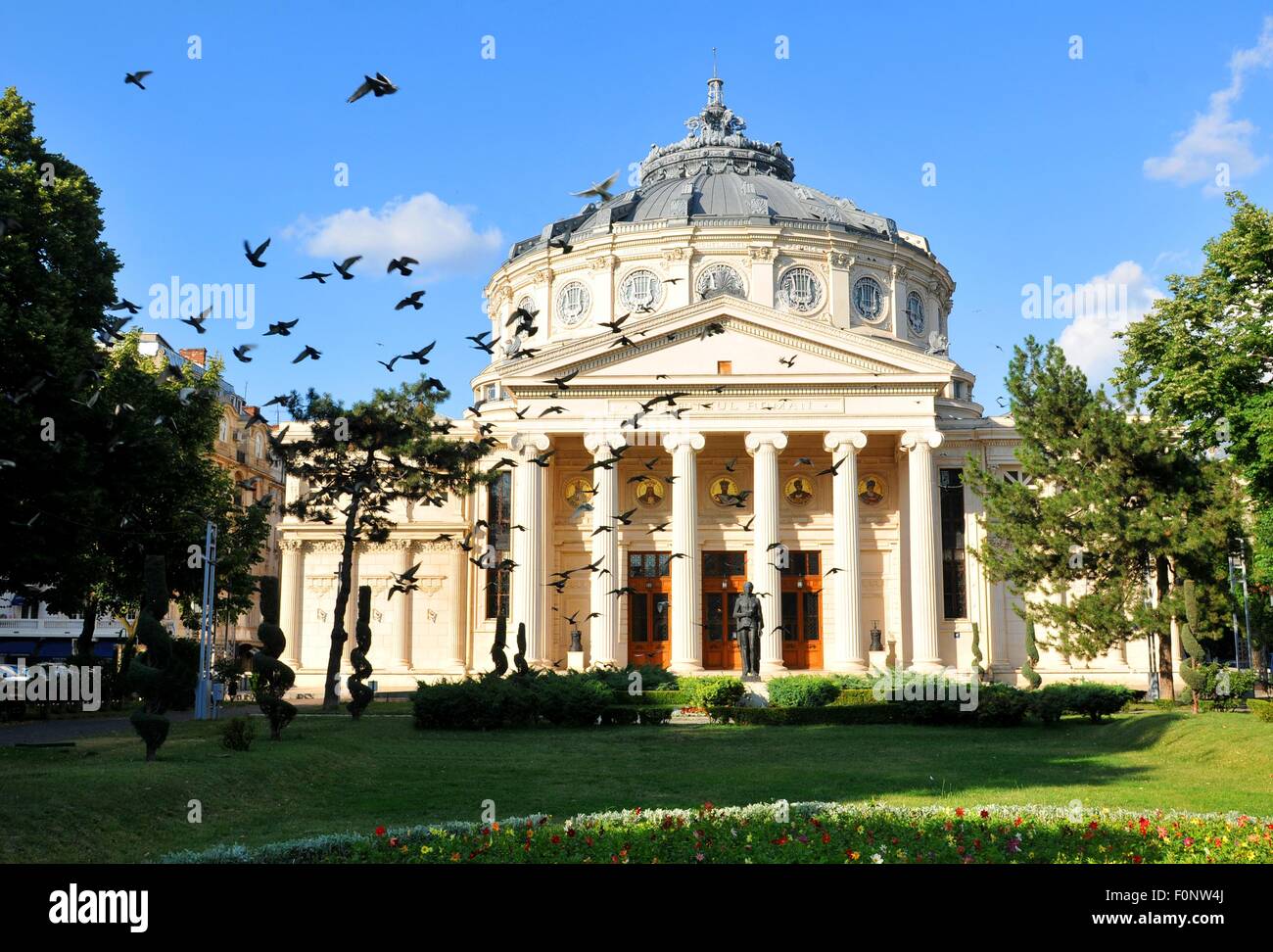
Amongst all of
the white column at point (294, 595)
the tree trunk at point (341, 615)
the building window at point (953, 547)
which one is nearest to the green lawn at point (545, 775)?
the tree trunk at point (341, 615)

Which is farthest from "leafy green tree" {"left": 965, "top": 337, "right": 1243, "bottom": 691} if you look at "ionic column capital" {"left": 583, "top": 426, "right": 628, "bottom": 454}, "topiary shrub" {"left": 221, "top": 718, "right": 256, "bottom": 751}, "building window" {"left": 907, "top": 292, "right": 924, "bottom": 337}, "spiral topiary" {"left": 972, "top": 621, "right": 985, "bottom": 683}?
"topiary shrub" {"left": 221, "top": 718, "right": 256, "bottom": 751}

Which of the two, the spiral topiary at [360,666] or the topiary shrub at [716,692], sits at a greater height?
the spiral topiary at [360,666]

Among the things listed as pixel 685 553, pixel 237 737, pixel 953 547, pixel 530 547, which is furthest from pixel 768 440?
pixel 237 737

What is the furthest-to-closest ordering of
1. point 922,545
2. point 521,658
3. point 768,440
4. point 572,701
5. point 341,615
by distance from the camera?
1. point 768,440
2. point 922,545
3. point 521,658
4. point 341,615
5. point 572,701

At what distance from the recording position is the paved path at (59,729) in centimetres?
2670

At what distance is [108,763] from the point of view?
61.5 feet

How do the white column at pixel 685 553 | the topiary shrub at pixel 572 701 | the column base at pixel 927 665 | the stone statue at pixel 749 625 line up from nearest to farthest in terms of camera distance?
the topiary shrub at pixel 572 701
the stone statue at pixel 749 625
the column base at pixel 927 665
the white column at pixel 685 553

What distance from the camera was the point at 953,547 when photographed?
5634 cm

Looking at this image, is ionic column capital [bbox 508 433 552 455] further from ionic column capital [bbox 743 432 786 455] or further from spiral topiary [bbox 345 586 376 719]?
spiral topiary [bbox 345 586 376 719]

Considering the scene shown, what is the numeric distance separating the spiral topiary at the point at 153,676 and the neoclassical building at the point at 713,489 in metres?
22.4

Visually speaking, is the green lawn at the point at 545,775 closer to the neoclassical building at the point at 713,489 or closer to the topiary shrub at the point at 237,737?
the topiary shrub at the point at 237,737

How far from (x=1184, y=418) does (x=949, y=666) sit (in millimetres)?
18326

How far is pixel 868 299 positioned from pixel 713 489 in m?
17.0

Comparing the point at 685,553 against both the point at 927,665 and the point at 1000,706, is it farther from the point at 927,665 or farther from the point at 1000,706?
the point at 1000,706
